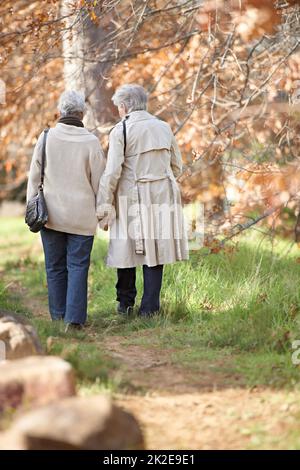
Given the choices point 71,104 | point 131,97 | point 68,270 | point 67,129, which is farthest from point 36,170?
point 131,97

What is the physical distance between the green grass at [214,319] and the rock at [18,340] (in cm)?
21

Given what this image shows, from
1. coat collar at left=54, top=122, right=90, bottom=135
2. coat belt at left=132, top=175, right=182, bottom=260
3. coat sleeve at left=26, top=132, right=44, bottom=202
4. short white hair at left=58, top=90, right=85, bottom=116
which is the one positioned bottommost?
coat belt at left=132, top=175, right=182, bottom=260

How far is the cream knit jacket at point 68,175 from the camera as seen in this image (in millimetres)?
6105

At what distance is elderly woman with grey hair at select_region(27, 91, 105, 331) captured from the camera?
20.0ft

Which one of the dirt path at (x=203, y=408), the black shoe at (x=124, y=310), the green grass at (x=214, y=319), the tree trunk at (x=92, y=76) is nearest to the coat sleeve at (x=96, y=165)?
the black shoe at (x=124, y=310)

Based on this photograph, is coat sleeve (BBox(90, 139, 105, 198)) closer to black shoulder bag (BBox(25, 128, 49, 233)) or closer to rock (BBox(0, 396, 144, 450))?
black shoulder bag (BBox(25, 128, 49, 233))

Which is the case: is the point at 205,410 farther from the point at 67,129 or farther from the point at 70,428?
the point at 67,129

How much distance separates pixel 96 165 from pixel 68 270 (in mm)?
857

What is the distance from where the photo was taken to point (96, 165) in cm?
617

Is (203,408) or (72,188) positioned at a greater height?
(72,188)

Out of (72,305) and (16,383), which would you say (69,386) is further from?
(72,305)

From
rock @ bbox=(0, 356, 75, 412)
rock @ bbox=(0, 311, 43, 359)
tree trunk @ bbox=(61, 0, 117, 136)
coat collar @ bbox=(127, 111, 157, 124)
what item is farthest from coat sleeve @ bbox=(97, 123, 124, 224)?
tree trunk @ bbox=(61, 0, 117, 136)

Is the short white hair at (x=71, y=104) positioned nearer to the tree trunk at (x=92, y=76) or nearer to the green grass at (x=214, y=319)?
the green grass at (x=214, y=319)

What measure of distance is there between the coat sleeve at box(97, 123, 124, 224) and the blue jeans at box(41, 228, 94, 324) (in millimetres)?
278
